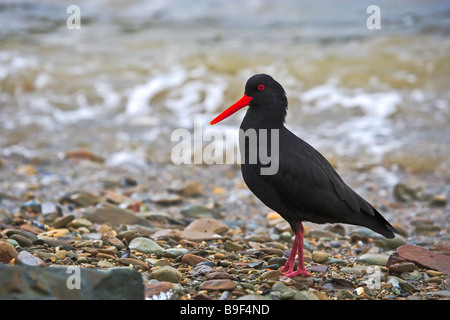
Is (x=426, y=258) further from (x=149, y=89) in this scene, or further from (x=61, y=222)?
(x=149, y=89)

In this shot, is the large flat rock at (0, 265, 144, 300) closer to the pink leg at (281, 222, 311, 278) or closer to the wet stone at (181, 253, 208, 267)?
the wet stone at (181, 253, 208, 267)

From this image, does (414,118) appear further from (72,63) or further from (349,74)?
(72,63)

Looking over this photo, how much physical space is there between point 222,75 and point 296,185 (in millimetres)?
9998

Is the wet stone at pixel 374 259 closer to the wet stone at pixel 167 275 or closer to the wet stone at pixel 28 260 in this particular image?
the wet stone at pixel 167 275

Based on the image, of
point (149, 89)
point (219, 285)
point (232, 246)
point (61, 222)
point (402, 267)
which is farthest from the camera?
point (149, 89)

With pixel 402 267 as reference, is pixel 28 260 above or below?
above

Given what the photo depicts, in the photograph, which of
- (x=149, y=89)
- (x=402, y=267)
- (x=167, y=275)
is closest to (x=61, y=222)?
(x=167, y=275)

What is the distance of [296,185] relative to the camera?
4.00 m

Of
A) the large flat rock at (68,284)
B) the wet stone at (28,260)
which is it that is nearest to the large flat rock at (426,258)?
the large flat rock at (68,284)

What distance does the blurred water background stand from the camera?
1011cm

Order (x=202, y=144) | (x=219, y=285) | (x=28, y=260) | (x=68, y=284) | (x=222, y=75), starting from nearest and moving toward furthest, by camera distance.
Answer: (x=68, y=284), (x=219, y=285), (x=28, y=260), (x=202, y=144), (x=222, y=75)

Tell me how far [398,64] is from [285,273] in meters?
11.2

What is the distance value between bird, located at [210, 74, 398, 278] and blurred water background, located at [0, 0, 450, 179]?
5235 millimetres

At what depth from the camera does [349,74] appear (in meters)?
13.6
